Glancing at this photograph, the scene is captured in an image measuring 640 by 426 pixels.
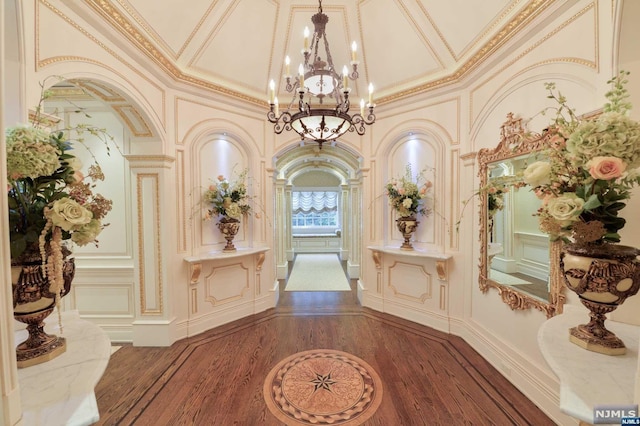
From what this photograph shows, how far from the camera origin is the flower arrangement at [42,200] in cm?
104

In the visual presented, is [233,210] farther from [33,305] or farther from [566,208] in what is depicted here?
[566,208]

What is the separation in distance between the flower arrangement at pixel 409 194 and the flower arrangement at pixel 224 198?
2.16 m

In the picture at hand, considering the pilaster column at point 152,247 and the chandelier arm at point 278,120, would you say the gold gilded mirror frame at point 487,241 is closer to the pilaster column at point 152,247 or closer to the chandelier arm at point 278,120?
the chandelier arm at point 278,120

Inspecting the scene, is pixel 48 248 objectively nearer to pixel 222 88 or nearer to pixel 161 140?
pixel 161 140

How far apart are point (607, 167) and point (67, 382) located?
7.61 feet

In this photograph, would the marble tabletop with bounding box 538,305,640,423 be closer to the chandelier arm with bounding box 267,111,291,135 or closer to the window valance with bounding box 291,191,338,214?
the chandelier arm with bounding box 267,111,291,135

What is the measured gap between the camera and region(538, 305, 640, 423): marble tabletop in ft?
3.06

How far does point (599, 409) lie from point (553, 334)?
498 millimetres

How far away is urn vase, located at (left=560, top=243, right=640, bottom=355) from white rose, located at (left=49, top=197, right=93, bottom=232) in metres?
2.22

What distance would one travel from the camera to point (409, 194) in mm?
3666

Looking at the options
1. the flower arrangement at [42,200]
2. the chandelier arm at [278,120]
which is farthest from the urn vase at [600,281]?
the flower arrangement at [42,200]

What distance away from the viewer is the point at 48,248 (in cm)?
112

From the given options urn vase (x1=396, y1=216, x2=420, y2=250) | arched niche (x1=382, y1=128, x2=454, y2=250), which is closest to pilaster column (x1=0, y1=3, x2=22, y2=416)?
urn vase (x1=396, y1=216, x2=420, y2=250)

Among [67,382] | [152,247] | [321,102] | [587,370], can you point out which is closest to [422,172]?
[321,102]
